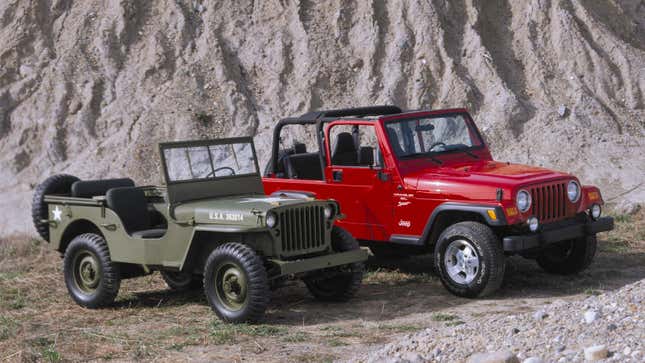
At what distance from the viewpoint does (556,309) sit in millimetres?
7172

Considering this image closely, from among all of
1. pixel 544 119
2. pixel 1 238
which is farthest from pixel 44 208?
pixel 544 119

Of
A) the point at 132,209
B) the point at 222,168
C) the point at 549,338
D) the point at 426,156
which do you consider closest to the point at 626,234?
the point at 426,156

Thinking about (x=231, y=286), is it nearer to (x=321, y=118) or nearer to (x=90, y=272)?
(x=90, y=272)

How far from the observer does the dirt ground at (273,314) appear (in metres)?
8.03

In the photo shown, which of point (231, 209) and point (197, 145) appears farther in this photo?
point (197, 145)

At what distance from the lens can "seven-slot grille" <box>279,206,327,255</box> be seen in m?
9.05

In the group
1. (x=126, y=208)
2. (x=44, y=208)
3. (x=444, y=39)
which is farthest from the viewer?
(x=444, y=39)

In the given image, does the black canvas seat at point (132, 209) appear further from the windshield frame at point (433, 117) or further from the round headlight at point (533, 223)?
the round headlight at point (533, 223)

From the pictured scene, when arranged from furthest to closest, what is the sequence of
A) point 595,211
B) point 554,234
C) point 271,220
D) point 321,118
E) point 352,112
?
point 352,112 < point 321,118 < point 595,211 < point 554,234 < point 271,220

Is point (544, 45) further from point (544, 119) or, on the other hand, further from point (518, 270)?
point (518, 270)

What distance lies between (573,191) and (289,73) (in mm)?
10706

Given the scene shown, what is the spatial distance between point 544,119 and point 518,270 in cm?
845

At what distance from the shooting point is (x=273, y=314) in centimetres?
942

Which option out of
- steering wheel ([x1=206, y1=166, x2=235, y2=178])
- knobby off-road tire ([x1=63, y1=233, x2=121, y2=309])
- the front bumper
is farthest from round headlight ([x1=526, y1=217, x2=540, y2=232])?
knobby off-road tire ([x1=63, y1=233, x2=121, y2=309])
